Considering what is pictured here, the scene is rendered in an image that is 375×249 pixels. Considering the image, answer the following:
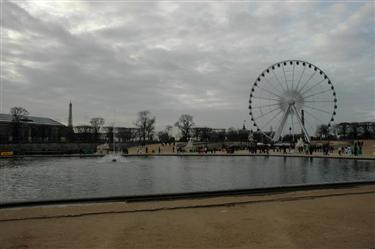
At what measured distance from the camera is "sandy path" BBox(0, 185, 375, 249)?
8.36 metres

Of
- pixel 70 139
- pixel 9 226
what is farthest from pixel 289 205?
pixel 70 139

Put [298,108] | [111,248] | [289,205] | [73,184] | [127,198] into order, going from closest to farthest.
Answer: [111,248]
[289,205]
[127,198]
[73,184]
[298,108]

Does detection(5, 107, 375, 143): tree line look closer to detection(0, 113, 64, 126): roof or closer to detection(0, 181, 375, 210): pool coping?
detection(0, 113, 64, 126): roof

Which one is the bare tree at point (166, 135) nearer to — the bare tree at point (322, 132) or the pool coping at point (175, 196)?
the bare tree at point (322, 132)

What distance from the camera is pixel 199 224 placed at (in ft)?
33.6

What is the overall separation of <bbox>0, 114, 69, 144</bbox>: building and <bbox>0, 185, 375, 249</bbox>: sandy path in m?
104

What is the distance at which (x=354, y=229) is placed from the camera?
9.55 m

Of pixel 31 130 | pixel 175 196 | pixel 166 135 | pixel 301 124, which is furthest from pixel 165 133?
pixel 175 196

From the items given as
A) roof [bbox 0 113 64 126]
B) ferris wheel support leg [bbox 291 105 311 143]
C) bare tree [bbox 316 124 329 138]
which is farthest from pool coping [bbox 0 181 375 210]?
roof [bbox 0 113 64 126]

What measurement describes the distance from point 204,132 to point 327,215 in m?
127

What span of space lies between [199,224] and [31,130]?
440 ft

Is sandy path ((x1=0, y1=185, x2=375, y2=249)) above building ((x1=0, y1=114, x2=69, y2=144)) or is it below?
below

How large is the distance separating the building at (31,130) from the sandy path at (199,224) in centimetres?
10382

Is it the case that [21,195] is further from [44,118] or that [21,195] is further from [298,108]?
[44,118]
